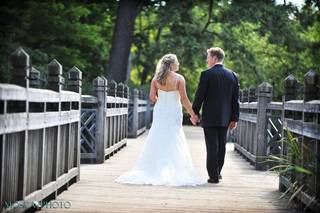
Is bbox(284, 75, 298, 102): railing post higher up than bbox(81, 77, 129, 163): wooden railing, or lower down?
higher up

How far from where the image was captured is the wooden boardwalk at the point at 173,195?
7.22 meters

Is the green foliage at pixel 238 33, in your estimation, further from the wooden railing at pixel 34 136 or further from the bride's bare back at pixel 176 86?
the wooden railing at pixel 34 136

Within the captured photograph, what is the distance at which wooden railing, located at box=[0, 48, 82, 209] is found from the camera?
557 centimetres

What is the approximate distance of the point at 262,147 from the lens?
1231 cm

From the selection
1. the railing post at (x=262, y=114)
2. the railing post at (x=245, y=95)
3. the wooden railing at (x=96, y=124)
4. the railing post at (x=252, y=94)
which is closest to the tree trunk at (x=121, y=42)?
the railing post at (x=245, y=95)

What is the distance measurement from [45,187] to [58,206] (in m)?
0.25

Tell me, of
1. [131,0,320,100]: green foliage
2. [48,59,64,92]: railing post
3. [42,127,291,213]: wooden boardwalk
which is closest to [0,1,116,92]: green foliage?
[131,0,320,100]: green foliage

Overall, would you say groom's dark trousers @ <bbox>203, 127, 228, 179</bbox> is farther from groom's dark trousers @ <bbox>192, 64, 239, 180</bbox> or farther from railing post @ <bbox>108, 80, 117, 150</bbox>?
railing post @ <bbox>108, 80, 117, 150</bbox>

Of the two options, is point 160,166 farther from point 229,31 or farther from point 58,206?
point 229,31

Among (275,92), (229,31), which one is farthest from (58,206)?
(275,92)

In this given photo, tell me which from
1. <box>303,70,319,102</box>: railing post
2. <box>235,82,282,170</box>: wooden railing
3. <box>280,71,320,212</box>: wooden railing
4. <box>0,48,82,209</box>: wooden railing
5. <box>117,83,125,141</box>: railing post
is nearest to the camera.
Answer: <box>0,48,82,209</box>: wooden railing

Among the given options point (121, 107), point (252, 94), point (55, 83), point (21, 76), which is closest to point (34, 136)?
point (21, 76)

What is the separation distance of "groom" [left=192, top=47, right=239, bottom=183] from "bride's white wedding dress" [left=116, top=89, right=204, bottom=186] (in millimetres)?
351

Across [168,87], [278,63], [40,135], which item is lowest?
[40,135]
